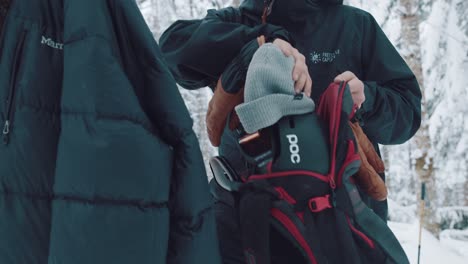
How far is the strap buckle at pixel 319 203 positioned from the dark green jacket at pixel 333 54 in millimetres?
378

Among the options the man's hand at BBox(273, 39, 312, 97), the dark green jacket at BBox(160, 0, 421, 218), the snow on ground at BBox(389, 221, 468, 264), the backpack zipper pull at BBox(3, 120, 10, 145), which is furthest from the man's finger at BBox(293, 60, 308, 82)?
the snow on ground at BBox(389, 221, 468, 264)

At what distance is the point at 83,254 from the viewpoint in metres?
0.78

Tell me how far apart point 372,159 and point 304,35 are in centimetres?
49

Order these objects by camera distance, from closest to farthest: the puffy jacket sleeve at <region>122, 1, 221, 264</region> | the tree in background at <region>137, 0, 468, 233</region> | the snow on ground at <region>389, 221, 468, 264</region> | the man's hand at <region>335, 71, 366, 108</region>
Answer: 1. the puffy jacket sleeve at <region>122, 1, 221, 264</region>
2. the man's hand at <region>335, 71, 366, 108</region>
3. the snow on ground at <region>389, 221, 468, 264</region>
4. the tree in background at <region>137, 0, 468, 233</region>

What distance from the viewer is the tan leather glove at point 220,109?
1.15 m

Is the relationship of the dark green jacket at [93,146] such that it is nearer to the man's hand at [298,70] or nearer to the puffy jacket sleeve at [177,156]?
the puffy jacket sleeve at [177,156]

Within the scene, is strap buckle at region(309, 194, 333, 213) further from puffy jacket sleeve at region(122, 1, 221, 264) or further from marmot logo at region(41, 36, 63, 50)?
marmot logo at region(41, 36, 63, 50)

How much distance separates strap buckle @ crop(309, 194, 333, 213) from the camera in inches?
39.4

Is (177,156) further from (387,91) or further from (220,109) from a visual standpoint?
(387,91)

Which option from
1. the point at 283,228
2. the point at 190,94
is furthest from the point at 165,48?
the point at 190,94

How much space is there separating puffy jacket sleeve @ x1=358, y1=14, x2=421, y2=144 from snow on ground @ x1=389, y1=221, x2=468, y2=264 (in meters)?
5.75

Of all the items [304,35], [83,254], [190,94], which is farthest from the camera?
[190,94]

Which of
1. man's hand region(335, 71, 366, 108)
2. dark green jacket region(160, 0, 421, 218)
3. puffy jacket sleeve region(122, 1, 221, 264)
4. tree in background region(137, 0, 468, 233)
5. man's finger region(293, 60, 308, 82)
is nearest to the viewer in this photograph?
puffy jacket sleeve region(122, 1, 221, 264)

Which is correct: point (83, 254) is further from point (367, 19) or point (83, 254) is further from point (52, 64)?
point (367, 19)
